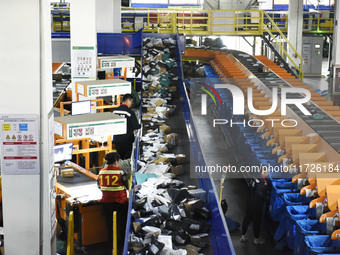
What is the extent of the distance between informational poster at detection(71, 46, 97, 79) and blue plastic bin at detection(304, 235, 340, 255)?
7.36 meters

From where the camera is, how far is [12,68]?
5.79 metres

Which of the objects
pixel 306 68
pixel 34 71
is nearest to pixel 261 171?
pixel 34 71

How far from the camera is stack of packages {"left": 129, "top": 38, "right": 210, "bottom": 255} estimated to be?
674cm

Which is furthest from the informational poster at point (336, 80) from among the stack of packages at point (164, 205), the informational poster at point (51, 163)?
the informational poster at point (51, 163)

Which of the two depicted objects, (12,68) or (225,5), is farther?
A: (225,5)

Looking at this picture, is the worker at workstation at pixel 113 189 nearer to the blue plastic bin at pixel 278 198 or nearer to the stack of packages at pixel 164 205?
the stack of packages at pixel 164 205

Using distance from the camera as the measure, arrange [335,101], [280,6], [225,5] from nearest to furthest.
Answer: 1. [335,101]
2. [225,5]
3. [280,6]

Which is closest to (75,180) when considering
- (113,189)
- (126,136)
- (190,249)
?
(113,189)

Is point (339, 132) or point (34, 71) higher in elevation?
point (34, 71)

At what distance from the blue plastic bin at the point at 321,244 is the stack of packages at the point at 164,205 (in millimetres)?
1396

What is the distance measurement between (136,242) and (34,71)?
255cm

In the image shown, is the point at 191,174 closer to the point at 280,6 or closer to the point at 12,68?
the point at 12,68

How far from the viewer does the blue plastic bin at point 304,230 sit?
Result: 6591mm

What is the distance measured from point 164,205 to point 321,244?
2399 mm
